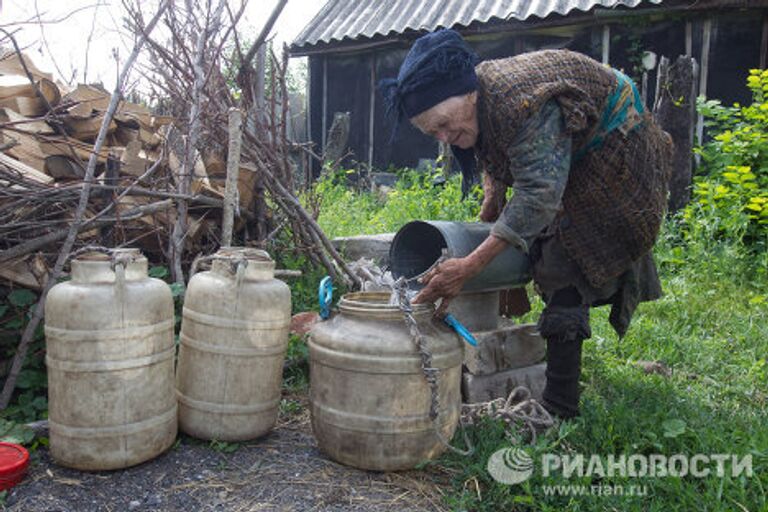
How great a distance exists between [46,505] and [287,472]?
0.92m

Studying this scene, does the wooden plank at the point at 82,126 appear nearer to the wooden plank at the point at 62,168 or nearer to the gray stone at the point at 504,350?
the wooden plank at the point at 62,168

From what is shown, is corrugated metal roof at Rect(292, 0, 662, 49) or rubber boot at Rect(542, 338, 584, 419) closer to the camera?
rubber boot at Rect(542, 338, 584, 419)

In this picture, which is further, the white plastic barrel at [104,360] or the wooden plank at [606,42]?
the wooden plank at [606,42]

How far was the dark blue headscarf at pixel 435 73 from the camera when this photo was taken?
2615 millimetres

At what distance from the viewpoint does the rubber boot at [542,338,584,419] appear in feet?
10.2

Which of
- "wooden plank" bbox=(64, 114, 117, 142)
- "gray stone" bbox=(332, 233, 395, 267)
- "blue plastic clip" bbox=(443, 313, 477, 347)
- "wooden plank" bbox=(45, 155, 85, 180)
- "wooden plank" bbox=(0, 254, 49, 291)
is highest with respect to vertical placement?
"wooden plank" bbox=(64, 114, 117, 142)

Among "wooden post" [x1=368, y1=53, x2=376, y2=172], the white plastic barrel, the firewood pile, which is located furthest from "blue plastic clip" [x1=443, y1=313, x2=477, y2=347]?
"wooden post" [x1=368, y1=53, x2=376, y2=172]

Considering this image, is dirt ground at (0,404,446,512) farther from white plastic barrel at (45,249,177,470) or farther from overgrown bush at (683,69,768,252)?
overgrown bush at (683,69,768,252)

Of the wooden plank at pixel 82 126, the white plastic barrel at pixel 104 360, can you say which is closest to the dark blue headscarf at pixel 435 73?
the white plastic barrel at pixel 104 360

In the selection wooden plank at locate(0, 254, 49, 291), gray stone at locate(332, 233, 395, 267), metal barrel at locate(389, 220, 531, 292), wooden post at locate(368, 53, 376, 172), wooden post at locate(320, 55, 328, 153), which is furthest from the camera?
wooden post at locate(320, 55, 328, 153)

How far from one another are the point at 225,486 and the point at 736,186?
585 cm

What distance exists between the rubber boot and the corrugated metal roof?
5887 millimetres

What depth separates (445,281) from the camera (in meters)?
2.70

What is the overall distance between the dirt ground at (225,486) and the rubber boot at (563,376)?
79 centimetres
